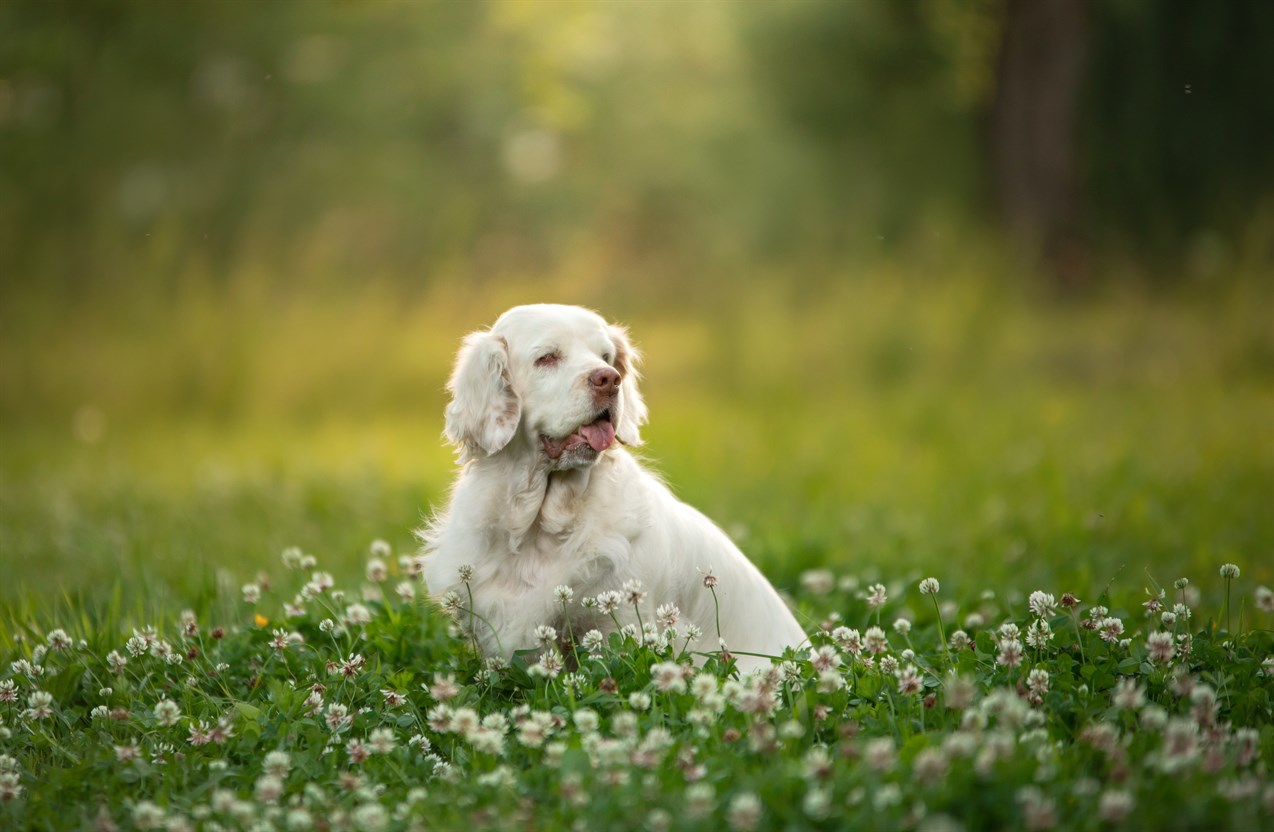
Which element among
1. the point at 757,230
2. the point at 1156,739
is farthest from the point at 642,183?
the point at 1156,739

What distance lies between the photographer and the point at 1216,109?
54.6 feet

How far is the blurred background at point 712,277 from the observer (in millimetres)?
6902

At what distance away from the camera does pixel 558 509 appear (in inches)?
141

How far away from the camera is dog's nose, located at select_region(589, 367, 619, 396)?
3439 millimetres

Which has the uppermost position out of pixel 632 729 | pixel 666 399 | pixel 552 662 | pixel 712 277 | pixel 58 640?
pixel 712 277

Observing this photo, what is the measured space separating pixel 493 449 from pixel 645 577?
0.58m

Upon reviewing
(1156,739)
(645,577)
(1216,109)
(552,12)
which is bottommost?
(1156,739)

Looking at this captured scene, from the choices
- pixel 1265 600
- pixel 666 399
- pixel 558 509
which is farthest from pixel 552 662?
pixel 666 399

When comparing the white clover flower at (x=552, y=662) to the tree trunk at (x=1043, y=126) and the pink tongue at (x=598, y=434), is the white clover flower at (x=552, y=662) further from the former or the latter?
the tree trunk at (x=1043, y=126)

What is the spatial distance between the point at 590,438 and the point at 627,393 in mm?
279

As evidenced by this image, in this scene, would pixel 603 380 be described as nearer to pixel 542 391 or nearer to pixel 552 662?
pixel 542 391

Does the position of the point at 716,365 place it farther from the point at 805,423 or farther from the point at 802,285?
the point at 805,423

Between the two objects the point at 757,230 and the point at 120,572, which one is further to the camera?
the point at 757,230

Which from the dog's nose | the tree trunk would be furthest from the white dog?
the tree trunk
